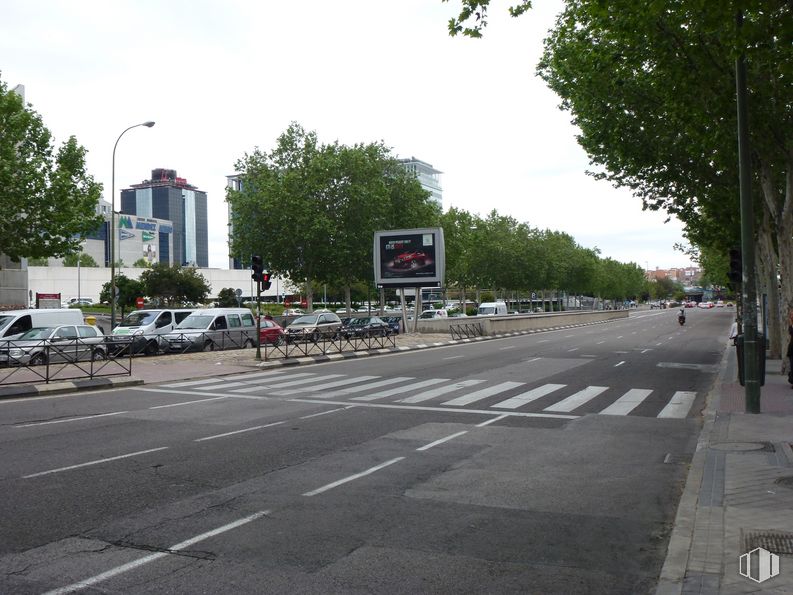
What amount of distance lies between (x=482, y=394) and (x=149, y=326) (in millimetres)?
20013

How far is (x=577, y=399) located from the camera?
1558cm

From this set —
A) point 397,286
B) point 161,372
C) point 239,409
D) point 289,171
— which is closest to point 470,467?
point 239,409

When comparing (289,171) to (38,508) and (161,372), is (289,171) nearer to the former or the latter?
(161,372)

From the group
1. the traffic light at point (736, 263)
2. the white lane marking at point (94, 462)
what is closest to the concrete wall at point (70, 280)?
the traffic light at point (736, 263)

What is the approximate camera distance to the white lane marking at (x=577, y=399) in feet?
46.8

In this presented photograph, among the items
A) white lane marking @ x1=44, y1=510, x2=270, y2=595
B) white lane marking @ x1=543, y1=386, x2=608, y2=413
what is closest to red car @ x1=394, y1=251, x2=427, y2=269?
white lane marking @ x1=543, y1=386, x2=608, y2=413

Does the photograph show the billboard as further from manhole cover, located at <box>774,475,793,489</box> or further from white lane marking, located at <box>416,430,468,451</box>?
manhole cover, located at <box>774,475,793,489</box>

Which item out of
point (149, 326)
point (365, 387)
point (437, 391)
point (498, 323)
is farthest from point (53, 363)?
point (498, 323)

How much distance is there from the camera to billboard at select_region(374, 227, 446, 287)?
42.8 metres

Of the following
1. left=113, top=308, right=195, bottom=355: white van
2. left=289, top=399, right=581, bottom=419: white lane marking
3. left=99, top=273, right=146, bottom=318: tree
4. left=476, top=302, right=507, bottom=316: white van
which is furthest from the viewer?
left=99, top=273, right=146, bottom=318: tree

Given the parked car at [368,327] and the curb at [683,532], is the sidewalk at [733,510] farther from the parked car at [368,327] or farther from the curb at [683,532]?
the parked car at [368,327]

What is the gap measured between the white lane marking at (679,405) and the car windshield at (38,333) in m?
20.5

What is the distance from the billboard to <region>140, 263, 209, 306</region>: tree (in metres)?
33.1

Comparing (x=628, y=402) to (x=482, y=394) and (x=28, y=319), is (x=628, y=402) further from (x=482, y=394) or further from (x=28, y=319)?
(x=28, y=319)
